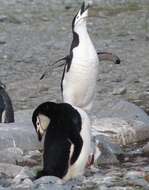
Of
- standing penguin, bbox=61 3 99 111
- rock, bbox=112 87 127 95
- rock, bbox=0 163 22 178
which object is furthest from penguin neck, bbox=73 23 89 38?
rock, bbox=0 163 22 178

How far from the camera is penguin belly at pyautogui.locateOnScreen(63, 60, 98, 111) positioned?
8.45m

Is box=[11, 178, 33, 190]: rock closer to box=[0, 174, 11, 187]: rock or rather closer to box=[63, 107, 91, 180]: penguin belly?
box=[0, 174, 11, 187]: rock

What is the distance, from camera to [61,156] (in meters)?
5.93

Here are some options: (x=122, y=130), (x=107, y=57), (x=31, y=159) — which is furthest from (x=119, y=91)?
(x=31, y=159)

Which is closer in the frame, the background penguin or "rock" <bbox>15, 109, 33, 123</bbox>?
the background penguin

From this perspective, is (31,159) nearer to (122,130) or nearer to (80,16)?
(122,130)

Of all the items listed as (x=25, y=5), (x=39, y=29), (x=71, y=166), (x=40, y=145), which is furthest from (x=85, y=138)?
(x=25, y=5)

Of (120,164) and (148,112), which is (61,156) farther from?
(148,112)

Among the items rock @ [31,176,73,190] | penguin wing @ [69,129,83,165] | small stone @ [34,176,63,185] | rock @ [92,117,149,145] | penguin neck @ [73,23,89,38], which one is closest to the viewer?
rock @ [31,176,73,190]

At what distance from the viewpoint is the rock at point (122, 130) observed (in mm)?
7500

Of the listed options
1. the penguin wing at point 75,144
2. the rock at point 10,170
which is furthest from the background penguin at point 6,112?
the penguin wing at point 75,144

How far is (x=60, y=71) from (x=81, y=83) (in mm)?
3727

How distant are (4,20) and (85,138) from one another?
10.7 metres

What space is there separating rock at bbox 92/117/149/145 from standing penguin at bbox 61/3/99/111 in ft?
2.73
